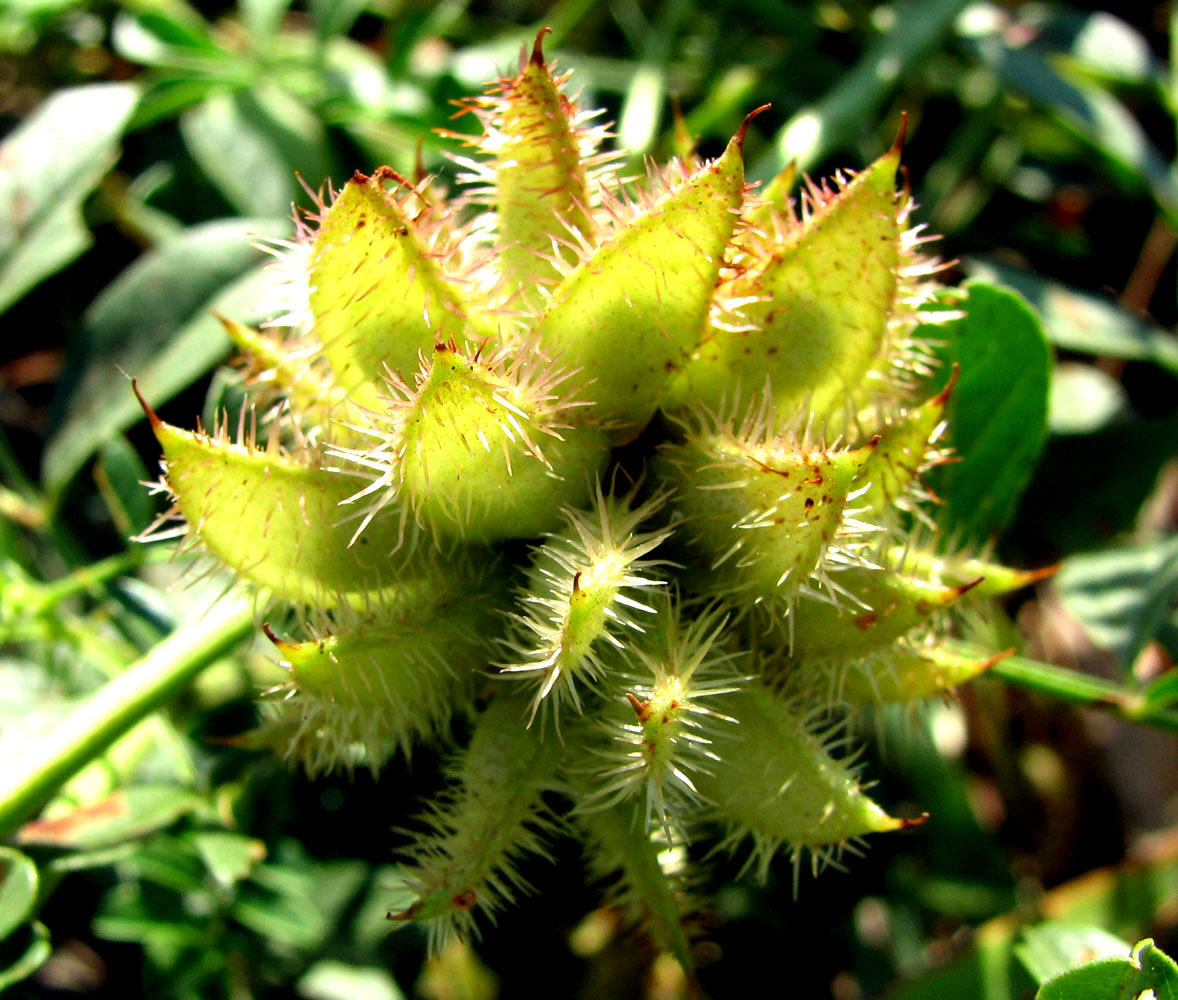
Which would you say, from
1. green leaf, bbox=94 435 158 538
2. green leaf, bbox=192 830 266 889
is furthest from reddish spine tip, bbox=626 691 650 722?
green leaf, bbox=94 435 158 538

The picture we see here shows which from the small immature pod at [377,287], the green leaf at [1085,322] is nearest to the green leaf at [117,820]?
the small immature pod at [377,287]

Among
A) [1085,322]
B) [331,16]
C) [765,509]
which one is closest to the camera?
[765,509]

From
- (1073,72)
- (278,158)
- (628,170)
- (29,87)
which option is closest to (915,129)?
(1073,72)

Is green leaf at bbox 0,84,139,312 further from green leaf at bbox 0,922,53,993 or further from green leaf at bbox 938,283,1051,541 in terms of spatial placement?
green leaf at bbox 938,283,1051,541

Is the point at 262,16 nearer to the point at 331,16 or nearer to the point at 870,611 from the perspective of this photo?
the point at 331,16

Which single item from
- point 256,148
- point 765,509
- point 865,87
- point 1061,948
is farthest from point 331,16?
point 1061,948

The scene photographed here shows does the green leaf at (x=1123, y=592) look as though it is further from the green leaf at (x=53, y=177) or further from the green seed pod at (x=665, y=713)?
the green leaf at (x=53, y=177)
